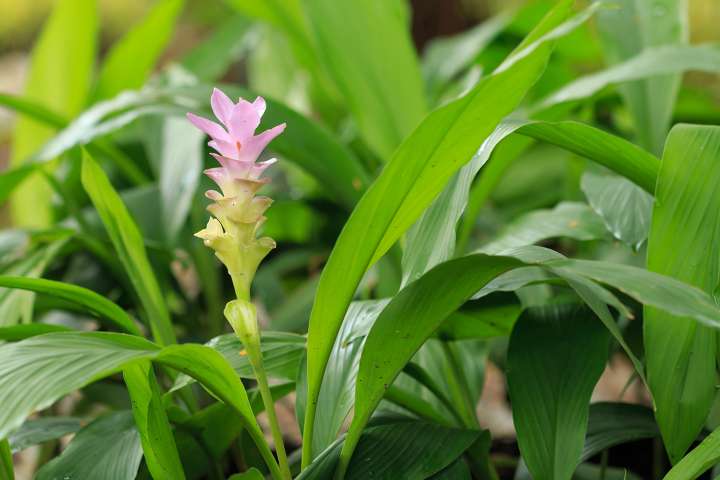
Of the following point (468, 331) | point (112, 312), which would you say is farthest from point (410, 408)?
point (112, 312)

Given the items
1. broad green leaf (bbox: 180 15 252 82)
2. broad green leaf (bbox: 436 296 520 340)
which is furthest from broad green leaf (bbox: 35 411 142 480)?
broad green leaf (bbox: 180 15 252 82)

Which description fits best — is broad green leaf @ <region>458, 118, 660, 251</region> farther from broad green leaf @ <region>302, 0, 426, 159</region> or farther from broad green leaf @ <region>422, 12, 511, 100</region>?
broad green leaf @ <region>422, 12, 511, 100</region>

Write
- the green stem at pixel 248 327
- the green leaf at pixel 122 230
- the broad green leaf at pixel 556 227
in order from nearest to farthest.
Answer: the green stem at pixel 248 327, the green leaf at pixel 122 230, the broad green leaf at pixel 556 227

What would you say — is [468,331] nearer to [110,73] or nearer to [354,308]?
[354,308]

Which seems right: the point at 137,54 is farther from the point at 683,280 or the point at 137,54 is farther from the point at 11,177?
the point at 683,280

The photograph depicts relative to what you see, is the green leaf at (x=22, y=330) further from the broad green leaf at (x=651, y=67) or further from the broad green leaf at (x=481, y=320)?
the broad green leaf at (x=651, y=67)

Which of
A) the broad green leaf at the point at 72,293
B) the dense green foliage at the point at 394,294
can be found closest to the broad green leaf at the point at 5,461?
the dense green foliage at the point at 394,294
